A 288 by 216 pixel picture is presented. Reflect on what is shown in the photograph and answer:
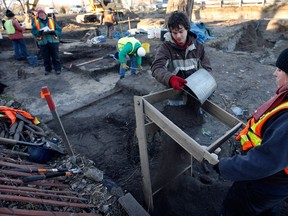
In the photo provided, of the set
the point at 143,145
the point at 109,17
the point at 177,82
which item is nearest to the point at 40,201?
the point at 143,145

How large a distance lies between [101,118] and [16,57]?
7293mm

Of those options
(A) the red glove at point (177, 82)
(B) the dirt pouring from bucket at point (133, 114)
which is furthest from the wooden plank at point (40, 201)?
(A) the red glove at point (177, 82)

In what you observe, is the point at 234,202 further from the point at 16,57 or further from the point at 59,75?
the point at 16,57

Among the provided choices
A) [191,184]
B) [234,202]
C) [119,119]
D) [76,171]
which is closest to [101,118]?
[119,119]

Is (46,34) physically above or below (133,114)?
above

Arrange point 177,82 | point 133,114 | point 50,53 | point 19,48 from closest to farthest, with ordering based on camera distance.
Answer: point 177,82
point 133,114
point 50,53
point 19,48

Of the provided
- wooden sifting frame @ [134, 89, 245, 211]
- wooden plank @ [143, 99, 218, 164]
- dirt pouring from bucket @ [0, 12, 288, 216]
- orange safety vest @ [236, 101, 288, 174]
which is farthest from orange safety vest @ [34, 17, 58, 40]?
orange safety vest @ [236, 101, 288, 174]

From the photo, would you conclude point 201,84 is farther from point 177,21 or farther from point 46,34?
point 46,34

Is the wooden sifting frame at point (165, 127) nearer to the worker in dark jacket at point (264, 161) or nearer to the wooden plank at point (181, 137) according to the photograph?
the wooden plank at point (181, 137)

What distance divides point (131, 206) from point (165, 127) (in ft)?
3.67

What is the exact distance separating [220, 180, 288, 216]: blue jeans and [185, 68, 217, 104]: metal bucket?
839 mm

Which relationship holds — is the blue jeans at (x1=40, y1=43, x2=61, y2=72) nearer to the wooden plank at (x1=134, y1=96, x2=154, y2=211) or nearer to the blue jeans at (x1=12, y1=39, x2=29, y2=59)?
the blue jeans at (x1=12, y1=39, x2=29, y2=59)

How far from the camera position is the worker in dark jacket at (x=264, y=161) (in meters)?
1.28

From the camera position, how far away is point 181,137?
1.72 metres
